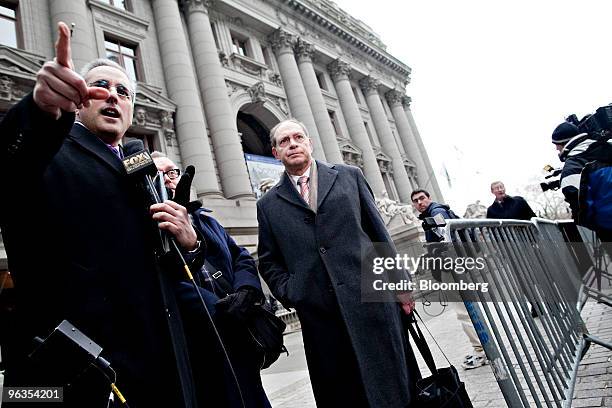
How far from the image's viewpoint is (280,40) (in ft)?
71.8

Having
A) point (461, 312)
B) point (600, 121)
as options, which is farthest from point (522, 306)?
point (461, 312)

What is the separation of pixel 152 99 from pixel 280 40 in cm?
1086

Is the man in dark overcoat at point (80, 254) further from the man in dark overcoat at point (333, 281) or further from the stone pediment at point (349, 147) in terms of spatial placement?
the stone pediment at point (349, 147)

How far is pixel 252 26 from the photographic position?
69.4 feet

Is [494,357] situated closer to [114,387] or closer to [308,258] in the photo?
[308,258]

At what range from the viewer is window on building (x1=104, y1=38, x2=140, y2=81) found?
563 inches

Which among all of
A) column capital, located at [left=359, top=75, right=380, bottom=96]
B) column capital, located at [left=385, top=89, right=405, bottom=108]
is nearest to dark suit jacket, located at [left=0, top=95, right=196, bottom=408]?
column capital, located at [left=359, top=75, right=380, bottom=96]

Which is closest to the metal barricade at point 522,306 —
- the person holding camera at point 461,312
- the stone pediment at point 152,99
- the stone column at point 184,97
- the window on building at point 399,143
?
the person holding camera at point 461,312

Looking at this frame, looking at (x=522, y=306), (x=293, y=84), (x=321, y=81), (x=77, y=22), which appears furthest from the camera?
(x=321, y=81)

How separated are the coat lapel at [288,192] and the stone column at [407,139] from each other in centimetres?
2928

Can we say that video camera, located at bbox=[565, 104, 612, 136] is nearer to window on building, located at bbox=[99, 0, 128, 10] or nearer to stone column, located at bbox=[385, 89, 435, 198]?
window on building, located at bbox=[99, 0, 128, 10]

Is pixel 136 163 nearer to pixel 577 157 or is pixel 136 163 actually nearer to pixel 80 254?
pixel 80 254

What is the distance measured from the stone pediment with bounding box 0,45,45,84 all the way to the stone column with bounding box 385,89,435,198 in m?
26.7

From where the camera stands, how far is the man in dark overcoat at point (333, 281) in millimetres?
2062
